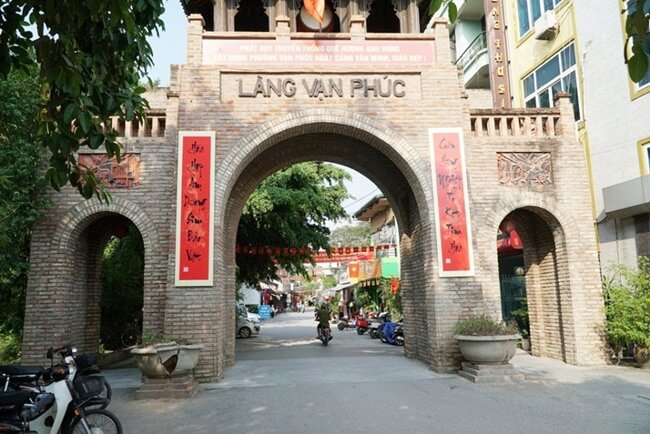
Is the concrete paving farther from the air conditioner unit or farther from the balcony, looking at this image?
the balcony

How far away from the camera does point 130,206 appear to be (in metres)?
9.36

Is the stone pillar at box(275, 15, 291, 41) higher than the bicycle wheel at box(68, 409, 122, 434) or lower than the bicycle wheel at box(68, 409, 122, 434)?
higher

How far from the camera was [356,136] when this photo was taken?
10086mm

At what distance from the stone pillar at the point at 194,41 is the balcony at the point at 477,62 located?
10083mm

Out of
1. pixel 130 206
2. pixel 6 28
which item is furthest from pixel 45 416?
pixel 130 206

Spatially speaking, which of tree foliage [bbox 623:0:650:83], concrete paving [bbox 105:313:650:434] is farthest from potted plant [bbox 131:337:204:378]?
tree foliage [bbox 623:0:650:83]

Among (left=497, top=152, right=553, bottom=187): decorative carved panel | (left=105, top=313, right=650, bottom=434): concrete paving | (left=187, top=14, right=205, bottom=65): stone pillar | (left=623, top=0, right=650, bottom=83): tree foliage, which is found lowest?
(left=105, top=313, right=650, bottom=434): concrete paving

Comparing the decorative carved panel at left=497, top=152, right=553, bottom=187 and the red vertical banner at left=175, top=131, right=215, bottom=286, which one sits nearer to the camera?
the red vertical banner at left=175, top=131, right=215, bottom=286

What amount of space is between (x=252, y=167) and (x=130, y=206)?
2.97 m

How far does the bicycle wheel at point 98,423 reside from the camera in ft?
16.4

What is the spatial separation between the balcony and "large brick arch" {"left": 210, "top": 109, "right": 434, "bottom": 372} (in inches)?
291

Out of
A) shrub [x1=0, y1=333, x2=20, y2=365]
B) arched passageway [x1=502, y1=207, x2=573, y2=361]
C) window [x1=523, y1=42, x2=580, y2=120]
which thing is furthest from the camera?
window [x1=523, y1=42, x2=580, y2=120]

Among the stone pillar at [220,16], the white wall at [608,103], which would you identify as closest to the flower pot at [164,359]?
the stone pillar at [220,16]

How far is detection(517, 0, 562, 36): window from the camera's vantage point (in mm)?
12738
